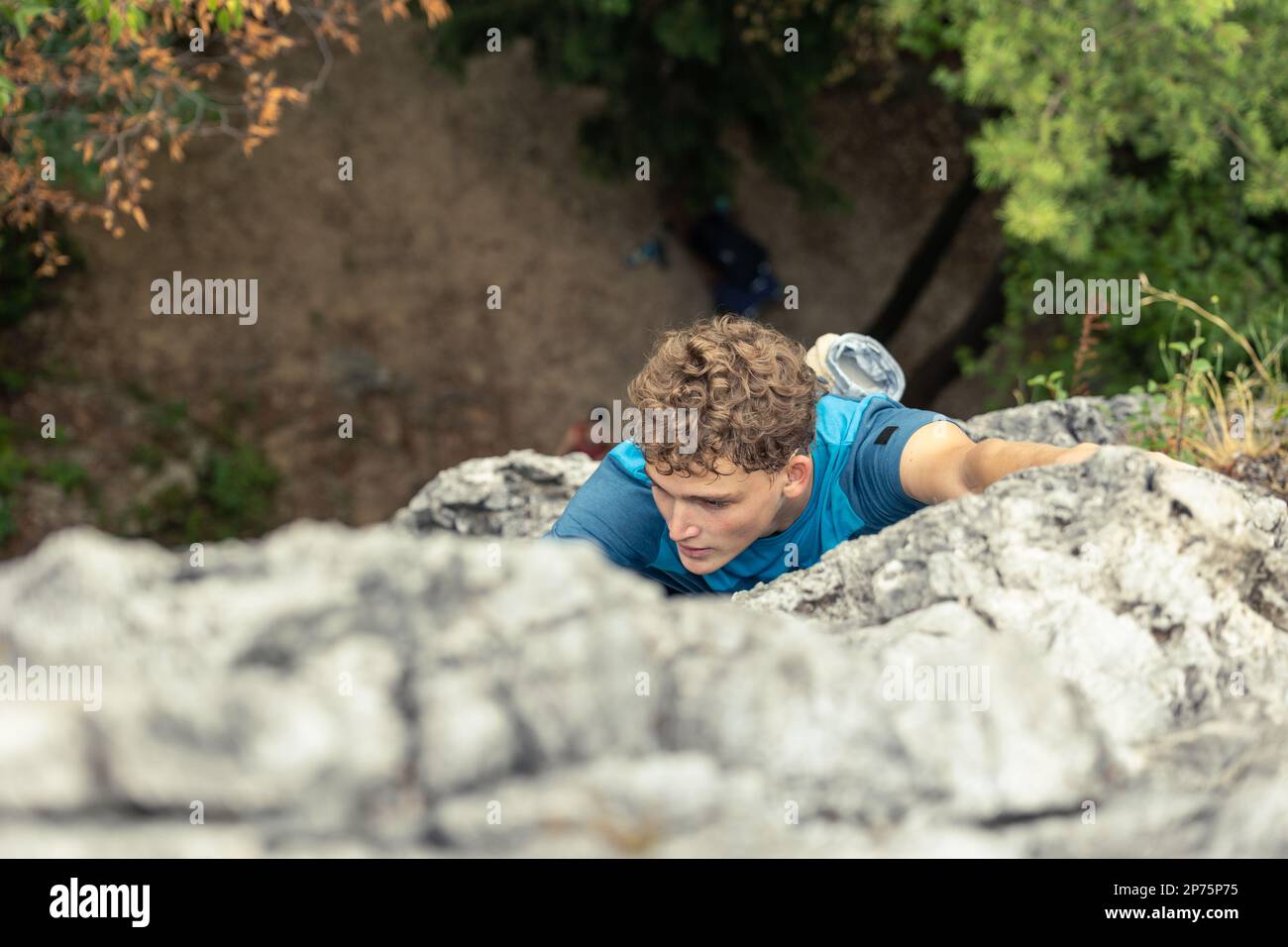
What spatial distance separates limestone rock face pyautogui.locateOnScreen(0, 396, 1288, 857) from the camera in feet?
4.55

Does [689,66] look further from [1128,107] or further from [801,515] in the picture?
[801,515]

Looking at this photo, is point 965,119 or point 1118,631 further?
point 965,119

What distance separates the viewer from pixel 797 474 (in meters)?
3.16

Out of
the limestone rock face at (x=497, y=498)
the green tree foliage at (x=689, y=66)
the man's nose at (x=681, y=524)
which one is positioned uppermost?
the green tree foliage at (x=689, y=66)

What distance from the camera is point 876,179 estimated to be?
1183 centimetres

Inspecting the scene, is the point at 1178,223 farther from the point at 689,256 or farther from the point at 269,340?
the point at 269,340

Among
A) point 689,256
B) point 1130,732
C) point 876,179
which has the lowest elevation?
point 1130,732

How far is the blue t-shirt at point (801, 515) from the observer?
10.5 ft

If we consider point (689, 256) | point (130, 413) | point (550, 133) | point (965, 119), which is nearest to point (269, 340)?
point (130, 413)

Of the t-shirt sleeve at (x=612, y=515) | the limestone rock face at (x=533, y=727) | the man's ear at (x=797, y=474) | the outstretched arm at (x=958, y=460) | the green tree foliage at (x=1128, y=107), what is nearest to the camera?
the limestone rock face at (x=533, y=727)

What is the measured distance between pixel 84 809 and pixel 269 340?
9.50 m

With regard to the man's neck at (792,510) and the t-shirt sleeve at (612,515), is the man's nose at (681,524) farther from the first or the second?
the man's neck at (792,510)

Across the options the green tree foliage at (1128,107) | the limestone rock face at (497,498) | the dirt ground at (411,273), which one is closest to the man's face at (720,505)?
the limestone rock face at (497,498)

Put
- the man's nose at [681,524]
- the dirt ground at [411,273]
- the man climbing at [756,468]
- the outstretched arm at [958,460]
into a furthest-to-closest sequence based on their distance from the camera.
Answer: the dirt ground at [411,273]
the man's nose at [681,524]
the man climbing at [756,468]
the outstretched arm at [958,460]
